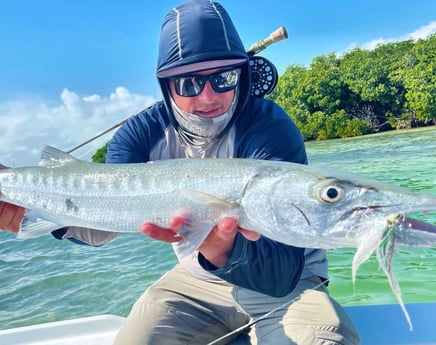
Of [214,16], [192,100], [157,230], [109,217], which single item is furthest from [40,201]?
[214,16]

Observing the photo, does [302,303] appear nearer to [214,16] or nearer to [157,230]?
[157,230]

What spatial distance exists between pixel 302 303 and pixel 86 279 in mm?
5117

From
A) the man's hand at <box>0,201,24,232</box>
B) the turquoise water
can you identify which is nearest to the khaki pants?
the man's hand at <box>0,201,24,232</box>

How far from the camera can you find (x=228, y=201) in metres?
2.22

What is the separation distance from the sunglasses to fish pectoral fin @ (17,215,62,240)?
1.09 meters

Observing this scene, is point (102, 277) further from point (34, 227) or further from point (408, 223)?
point (408, 223)

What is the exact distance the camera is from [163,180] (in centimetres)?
240

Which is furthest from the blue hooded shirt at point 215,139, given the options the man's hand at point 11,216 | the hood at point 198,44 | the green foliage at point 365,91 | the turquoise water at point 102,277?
the green foliage at point 365,91

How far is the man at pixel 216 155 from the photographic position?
254 cm

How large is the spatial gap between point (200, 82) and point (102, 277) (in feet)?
16.6

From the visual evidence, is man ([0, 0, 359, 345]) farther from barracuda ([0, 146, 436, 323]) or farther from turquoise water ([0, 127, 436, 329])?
turquoise water ([0, 127, 436, 329])

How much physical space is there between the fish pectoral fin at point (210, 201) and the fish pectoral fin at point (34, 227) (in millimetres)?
927

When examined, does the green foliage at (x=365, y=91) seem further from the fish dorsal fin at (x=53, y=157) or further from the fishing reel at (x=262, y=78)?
the fish dorsal fin at (x=53, y=157)

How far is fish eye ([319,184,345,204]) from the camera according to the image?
1993 millimetres
